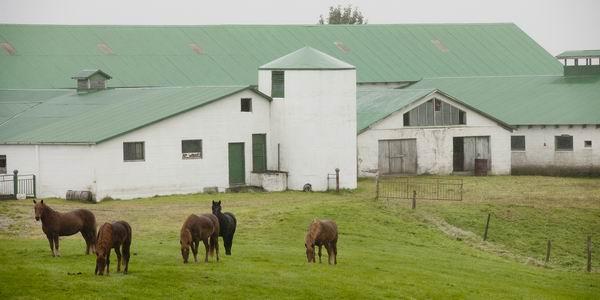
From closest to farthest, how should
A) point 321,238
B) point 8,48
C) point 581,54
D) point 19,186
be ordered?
point 321,238 → point 19,186 → point 8,48 → point 581,54

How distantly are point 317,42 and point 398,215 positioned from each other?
42.3m

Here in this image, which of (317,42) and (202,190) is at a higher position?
(317,42)

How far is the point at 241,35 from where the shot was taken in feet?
278

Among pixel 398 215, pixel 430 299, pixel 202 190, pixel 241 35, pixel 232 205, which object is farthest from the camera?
pixel 241 35

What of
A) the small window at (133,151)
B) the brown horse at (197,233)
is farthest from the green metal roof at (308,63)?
the brown horse at (197,233)

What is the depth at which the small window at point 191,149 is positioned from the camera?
178 ft

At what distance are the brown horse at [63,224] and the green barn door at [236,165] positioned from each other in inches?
991

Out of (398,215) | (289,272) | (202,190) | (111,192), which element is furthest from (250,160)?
(289,272)

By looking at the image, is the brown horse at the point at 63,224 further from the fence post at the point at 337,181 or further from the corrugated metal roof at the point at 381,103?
the corrugated metal roof at the point at 381,103

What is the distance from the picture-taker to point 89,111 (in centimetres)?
6006

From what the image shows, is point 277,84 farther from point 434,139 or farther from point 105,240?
point 105,240

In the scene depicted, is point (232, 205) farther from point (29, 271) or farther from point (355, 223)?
point (29, 271)

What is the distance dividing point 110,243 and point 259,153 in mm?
31292

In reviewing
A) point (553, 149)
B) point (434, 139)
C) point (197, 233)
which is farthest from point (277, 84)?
point (197, 233)
